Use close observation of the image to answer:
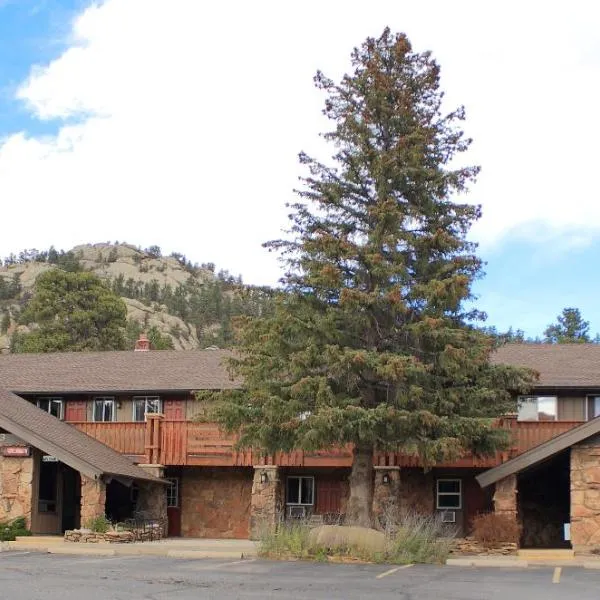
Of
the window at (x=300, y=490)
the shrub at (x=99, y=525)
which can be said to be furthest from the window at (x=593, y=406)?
the shrub at (x=99, y=525)

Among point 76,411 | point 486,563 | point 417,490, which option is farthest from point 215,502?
point 486,563

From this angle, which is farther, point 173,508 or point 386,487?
point 173,508

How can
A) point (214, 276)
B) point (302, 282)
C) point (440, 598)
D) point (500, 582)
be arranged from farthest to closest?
point (214, 276) → point (302, 282) → point (500, 582) → point (440, 598)

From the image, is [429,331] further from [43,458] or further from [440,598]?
[43,458]

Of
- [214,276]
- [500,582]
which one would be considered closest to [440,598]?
[500,582]

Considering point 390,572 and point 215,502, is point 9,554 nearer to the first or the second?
point 390,572

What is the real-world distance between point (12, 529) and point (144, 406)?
7.34 metres

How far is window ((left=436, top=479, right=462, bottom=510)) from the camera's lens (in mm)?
32594

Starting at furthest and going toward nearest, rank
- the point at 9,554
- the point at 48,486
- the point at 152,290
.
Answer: the point at 152,290
the point at 48,486
the point at 9,554

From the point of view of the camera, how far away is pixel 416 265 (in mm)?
26953

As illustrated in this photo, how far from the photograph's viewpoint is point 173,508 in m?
34.3

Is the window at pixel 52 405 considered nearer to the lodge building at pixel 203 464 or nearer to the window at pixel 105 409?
the lodge building at pixel 203 464

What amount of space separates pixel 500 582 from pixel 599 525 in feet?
26.2

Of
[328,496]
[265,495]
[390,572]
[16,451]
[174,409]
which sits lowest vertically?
[390,572]
